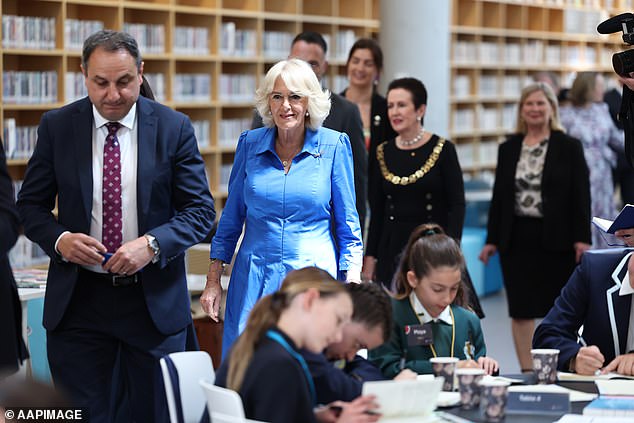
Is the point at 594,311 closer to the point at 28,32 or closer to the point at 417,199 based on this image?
the point at 417,199

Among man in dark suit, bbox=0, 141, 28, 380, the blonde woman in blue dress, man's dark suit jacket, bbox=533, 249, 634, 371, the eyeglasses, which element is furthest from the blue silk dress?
man in dark suit, bbox=0, 141, 28, 380

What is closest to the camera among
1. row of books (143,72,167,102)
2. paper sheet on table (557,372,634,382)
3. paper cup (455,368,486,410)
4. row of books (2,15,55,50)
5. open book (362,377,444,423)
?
open book (362,377,444,423)

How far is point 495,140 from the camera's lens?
1410 cm

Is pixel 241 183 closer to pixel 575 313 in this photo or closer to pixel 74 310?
pixel 74 310

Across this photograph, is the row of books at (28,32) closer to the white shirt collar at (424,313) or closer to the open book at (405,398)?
the white shirt collar at (424,313)

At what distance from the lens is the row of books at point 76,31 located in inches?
326

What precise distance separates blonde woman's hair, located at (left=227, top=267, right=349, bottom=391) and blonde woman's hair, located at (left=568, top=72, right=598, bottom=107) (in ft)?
20.7

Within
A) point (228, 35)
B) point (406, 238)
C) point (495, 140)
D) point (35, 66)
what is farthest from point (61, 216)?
point (495, 140)

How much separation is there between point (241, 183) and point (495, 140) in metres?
10.1

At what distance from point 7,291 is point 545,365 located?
1.61m

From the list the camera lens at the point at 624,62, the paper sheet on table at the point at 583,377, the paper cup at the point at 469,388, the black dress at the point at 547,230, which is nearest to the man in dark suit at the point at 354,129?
the black dress at the point at 547,230

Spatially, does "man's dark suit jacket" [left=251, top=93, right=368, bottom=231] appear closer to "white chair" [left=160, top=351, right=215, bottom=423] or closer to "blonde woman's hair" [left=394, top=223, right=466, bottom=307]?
"blonde woman's hair" [left=394, top=223, right=466, bottom=307]

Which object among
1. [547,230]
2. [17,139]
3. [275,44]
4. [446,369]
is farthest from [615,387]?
[275,44]

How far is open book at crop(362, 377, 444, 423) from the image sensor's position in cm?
272
